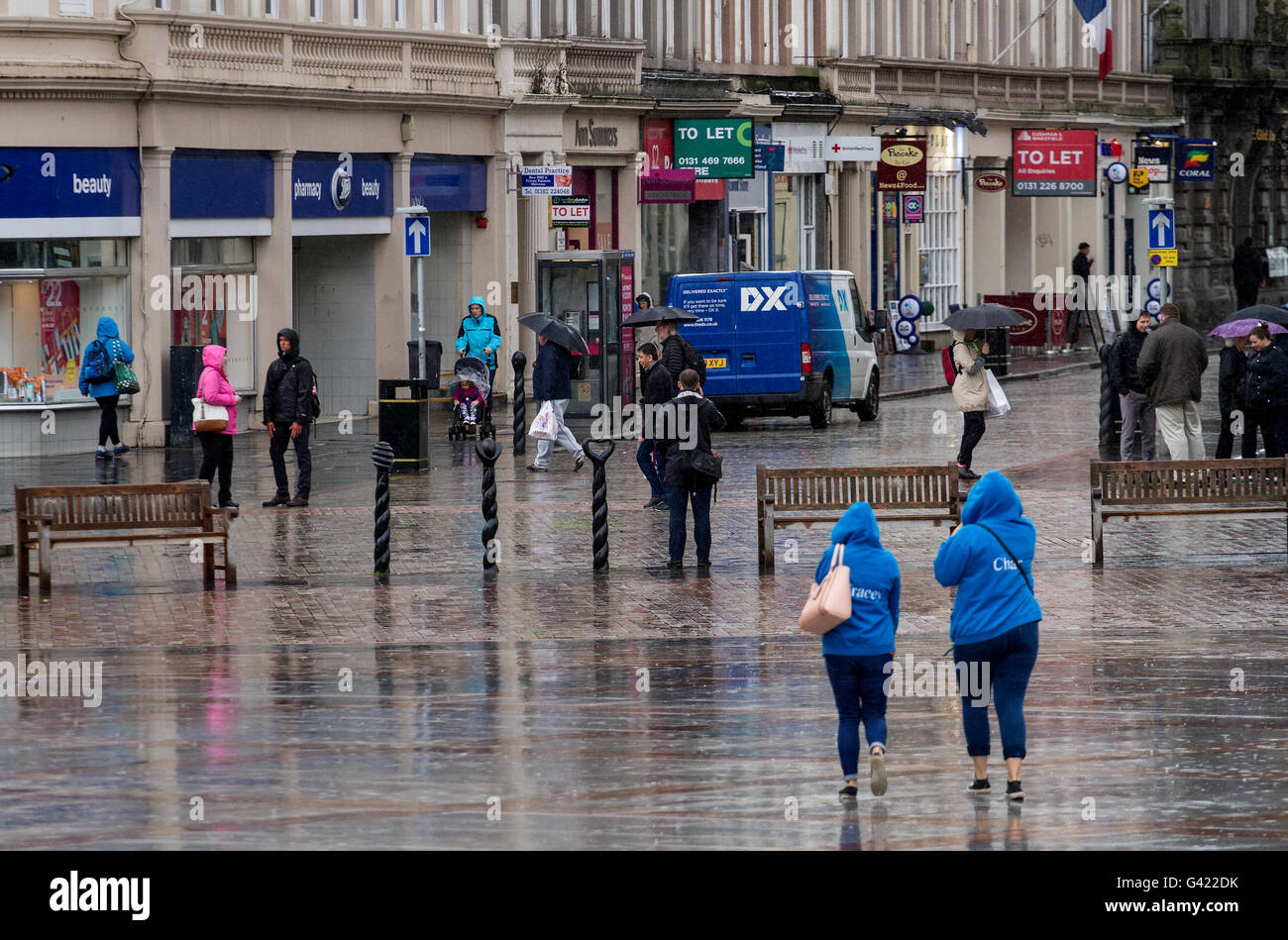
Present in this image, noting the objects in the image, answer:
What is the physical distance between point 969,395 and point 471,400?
793cm

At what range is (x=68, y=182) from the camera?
1162 inches

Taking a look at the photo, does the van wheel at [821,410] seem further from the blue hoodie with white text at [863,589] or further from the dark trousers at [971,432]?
the blue hoodie with white text at [863,589]

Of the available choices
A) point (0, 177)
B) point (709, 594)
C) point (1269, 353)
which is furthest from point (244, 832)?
point (0, 177)

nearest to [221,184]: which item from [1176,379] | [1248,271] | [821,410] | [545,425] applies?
[545,425]

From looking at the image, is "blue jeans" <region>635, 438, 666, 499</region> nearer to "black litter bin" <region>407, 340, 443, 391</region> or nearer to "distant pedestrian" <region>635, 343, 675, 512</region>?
"distant pedestrian" <region>635, 343, 675, 512</region>

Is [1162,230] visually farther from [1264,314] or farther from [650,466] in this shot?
[650,466]

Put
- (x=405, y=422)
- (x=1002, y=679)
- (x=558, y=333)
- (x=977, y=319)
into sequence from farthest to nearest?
(x=558, y=333)
(x=977, y=319)
(x=405, y=422)
(x=1002, y=679)

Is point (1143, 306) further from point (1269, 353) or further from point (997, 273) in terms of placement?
point (1269, 353)

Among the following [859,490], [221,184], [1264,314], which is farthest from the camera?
[221,184]

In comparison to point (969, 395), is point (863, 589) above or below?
below

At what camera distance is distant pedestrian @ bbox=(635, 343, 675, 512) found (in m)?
21.6

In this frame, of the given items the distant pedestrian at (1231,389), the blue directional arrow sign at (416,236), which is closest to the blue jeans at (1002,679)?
the distant pedestrian at (1231,389)

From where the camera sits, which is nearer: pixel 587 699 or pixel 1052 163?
pixel 587 699

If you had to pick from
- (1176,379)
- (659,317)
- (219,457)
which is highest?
(659,317)
